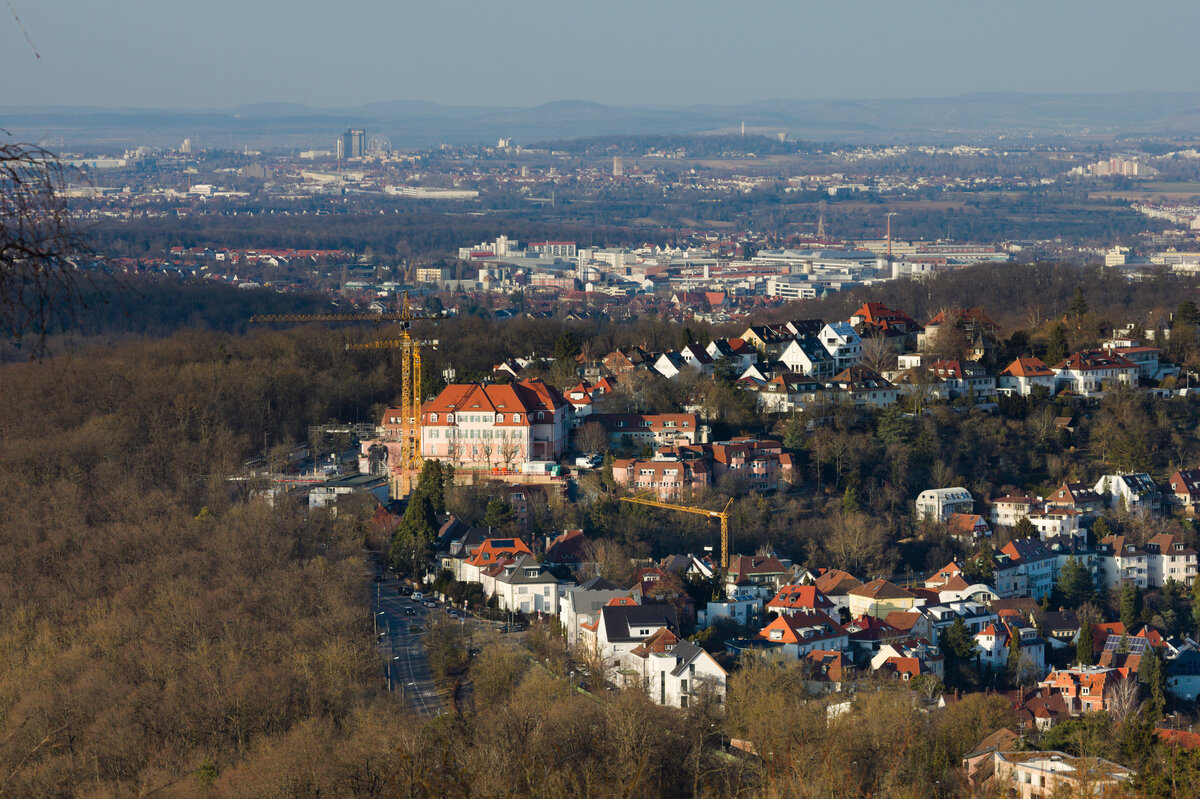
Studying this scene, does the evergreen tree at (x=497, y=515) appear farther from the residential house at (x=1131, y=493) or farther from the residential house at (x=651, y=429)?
the residential house at (x=1131, y=493)

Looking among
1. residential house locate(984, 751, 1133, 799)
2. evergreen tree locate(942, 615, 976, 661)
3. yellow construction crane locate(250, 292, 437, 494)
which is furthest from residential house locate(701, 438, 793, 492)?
residential house locate(984, 751, 1133, 799)

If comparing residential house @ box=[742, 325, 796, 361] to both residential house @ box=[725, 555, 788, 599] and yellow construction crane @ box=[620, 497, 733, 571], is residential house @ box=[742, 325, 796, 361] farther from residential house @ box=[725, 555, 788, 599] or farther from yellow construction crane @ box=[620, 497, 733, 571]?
residential house @ box=[725, 555, 788, 599]

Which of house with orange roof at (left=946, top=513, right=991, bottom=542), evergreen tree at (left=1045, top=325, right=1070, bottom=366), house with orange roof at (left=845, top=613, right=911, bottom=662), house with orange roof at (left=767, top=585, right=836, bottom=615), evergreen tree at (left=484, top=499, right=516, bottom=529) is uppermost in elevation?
evergreen tree at (left=1045, top=325, right=1070, bottom=366)

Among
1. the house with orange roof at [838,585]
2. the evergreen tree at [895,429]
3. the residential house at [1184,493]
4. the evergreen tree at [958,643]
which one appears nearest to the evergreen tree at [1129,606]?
the evergreen tree at [958,643]

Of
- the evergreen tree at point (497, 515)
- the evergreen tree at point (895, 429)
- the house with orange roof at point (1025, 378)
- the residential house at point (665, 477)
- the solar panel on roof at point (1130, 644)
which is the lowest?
the solar panel on roof at point (1130, 644)

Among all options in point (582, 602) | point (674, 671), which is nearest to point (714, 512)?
point (582, 602)

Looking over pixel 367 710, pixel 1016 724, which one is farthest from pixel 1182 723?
Answer: pixel 367 710

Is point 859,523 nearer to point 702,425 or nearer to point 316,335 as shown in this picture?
point 702,425
